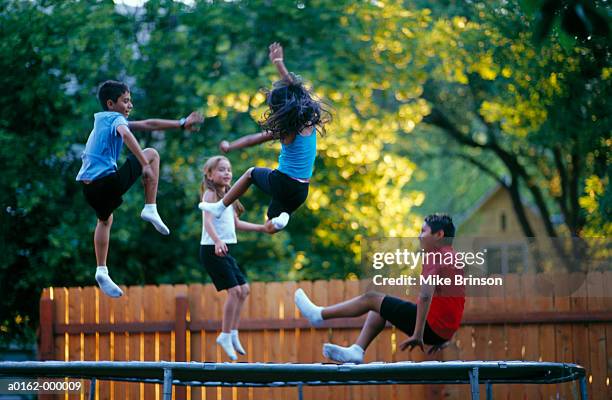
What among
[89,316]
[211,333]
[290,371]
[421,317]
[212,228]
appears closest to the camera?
[290,371]

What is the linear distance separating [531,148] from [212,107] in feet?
27.2

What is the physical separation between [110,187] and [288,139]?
1167 mm

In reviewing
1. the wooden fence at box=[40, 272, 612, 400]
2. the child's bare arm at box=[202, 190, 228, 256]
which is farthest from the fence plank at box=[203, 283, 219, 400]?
the child's bare arm at box=[202, 190, 228, 256]

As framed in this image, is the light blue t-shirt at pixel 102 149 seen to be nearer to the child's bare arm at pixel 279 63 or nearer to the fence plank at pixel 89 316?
the child's bare arm at pixel 279 63

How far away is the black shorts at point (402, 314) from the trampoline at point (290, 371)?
0.35 m

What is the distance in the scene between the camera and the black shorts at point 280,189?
618 cm

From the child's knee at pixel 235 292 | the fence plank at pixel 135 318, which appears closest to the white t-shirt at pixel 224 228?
the child's knee at pixel 235 292

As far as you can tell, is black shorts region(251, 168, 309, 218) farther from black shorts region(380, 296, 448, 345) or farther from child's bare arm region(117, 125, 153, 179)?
black shorts region(380, 296, 448, 345)

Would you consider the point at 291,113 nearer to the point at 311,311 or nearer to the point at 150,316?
the point at 311,311

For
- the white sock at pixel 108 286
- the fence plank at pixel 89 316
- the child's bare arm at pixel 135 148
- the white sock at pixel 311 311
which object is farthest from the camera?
the fence plank at pixel 89 316

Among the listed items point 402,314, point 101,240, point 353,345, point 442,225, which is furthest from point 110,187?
point 442,225

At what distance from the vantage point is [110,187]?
6.09 m

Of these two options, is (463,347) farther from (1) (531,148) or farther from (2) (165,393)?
(1) (531,148)

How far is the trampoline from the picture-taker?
5.66 meters
